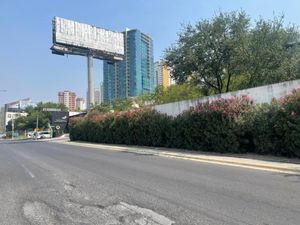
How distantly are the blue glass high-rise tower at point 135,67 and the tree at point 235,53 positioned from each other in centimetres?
4689

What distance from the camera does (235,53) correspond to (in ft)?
100

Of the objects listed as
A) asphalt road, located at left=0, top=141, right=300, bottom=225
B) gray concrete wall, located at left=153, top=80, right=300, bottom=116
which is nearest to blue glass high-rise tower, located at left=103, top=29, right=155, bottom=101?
gray concrete wall, located at left=153, top=80, right=300, bottom=116

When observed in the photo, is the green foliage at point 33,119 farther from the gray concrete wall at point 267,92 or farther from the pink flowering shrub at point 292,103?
the pink flowering shrub at point 292,103

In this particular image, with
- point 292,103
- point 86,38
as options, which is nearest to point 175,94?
point 86,38

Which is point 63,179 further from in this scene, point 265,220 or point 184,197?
point 265,220

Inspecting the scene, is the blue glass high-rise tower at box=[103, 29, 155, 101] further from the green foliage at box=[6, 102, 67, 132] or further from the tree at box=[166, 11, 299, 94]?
the green foliage at box=[6, 102, 67, 132]

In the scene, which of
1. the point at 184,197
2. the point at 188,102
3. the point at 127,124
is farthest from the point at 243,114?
the point at 127,124

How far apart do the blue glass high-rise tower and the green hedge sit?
54.1m

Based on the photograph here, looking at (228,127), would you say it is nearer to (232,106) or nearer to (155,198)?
(232,106)

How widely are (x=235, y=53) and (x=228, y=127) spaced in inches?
541

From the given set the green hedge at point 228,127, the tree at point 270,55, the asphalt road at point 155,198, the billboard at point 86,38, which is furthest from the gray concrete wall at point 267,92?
the billboard at point 86,38

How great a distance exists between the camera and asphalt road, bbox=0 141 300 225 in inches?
256

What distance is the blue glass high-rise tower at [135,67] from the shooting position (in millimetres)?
83375

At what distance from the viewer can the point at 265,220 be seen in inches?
240
